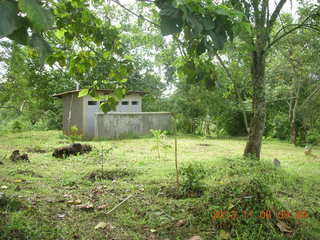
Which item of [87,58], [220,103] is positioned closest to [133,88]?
[220,103]

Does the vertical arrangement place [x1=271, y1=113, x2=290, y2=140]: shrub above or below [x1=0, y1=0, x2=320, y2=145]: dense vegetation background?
below

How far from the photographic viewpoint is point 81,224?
89.4 inches

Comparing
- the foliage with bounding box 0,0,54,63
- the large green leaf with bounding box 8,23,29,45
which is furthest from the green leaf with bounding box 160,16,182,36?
the large green leaf with bounding box 8,23,29,45

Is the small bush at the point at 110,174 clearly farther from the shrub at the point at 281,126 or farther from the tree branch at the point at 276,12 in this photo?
the shrub at the point at 281,126

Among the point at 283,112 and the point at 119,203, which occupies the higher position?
the point at 283,112

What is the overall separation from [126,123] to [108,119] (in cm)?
98

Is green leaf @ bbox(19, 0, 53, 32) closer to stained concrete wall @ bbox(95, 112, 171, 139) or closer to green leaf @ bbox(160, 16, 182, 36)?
green leaf @ bbox(160, 16, 182, 36)

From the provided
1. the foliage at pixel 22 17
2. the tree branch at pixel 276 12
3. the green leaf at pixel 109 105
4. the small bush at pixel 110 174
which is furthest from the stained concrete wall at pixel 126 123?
the foliage at pixel 22 17

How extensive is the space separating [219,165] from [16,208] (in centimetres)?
343

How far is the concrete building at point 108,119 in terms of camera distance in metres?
12.3

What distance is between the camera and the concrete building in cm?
1233

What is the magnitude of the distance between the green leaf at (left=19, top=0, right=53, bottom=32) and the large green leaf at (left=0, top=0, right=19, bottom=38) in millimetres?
100

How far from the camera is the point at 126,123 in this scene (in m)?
13.0

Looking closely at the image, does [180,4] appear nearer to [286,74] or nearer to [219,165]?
[219,165]
